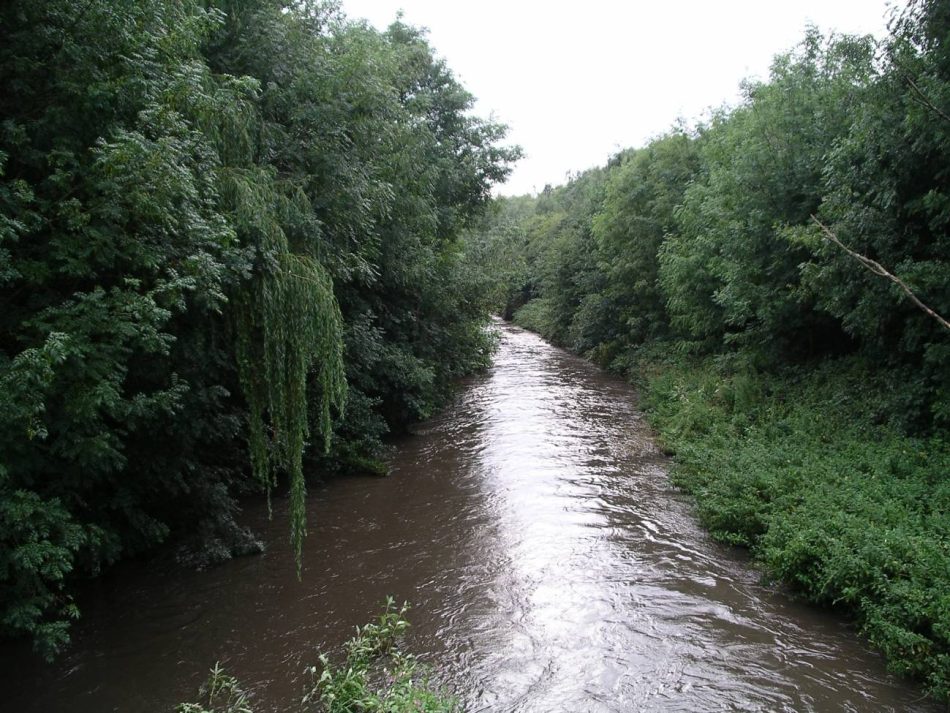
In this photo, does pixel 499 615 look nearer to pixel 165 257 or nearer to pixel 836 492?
pixel 836 492

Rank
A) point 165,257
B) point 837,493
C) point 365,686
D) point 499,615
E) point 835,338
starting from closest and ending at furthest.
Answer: point 165,257 → point 365,686 → point 499,615 → point 837,493 → point 835,338

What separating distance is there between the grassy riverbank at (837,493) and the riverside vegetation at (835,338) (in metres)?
0.03

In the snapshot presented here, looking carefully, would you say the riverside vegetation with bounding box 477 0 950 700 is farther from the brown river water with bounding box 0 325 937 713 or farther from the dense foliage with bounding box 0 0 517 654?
the dense foliage with bounding box 0 0 517 654

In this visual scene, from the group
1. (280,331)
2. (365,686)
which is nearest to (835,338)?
(280,331)

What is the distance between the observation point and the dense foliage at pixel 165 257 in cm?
452

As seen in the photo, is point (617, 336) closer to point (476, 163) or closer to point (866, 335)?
point (476, 163)

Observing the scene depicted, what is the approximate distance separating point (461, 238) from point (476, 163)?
277 cm

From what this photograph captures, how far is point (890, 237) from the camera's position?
9.68m

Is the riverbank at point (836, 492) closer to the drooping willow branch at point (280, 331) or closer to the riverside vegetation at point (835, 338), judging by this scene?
the riverside vegetation at point (835, 338)

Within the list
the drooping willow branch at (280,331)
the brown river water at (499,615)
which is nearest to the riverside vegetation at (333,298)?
the drooping willow branch at (280,331)

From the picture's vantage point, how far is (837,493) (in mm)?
8078

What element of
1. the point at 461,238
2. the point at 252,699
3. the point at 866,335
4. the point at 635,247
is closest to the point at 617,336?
the point at 635,247

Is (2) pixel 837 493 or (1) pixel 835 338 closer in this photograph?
(2) pixel 837 493

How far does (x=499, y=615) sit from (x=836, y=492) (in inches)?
185
